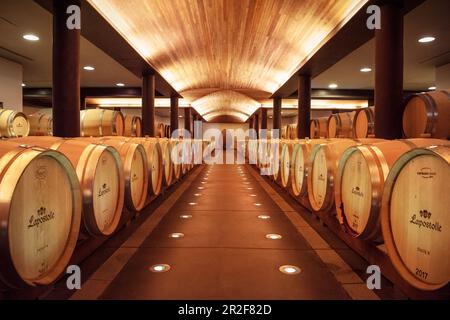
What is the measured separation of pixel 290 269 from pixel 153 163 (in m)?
3.02

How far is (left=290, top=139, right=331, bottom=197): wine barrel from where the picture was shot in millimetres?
4770

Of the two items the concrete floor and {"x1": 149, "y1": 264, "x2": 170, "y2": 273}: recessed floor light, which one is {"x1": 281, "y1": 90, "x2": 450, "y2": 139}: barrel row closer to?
the concrete floor

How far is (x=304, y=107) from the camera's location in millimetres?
8883

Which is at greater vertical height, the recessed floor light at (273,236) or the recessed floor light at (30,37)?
the recessed floor light at (30,37)

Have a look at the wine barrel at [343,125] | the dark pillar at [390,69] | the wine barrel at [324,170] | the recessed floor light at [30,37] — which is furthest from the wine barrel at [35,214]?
the recessed floor light at [30,37]

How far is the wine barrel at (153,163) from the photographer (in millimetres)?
4855

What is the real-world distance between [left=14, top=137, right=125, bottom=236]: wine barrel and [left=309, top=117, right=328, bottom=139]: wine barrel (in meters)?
5.81

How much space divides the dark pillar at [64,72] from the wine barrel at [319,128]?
5.62 meters

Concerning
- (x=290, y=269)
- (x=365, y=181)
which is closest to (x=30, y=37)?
(x=290, y=269)

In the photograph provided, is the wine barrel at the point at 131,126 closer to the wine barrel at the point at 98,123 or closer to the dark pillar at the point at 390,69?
the wine barrel at the point at 98,123

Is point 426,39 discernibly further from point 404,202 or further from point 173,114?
point 173,114

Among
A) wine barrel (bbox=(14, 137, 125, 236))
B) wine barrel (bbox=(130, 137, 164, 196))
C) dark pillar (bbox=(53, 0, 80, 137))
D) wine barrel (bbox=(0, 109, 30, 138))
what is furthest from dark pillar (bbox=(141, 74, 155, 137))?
wine barrel (bbox=(14, 137, 125, 236))

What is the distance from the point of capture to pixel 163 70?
9586 millimetres
